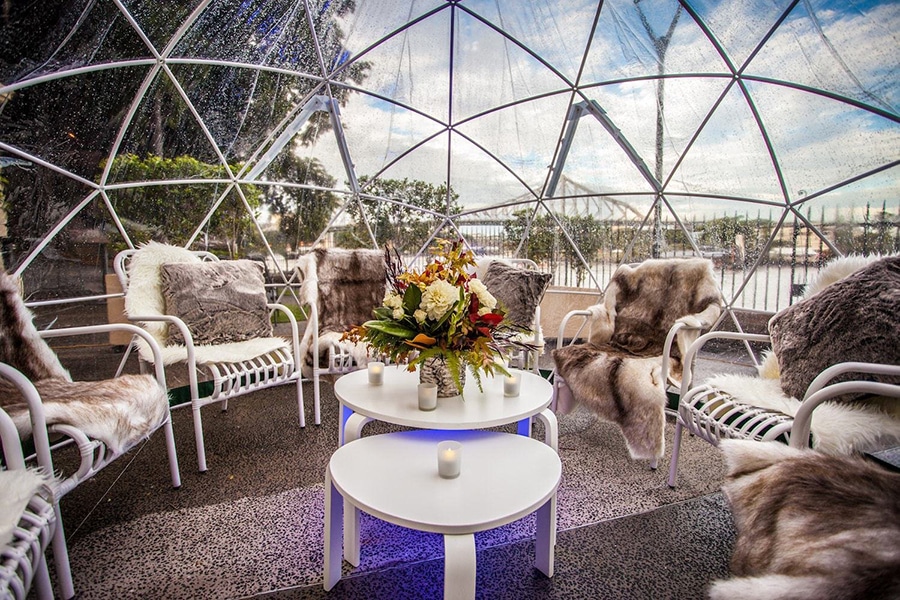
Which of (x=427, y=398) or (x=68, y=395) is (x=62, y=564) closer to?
(x=68, y=395)

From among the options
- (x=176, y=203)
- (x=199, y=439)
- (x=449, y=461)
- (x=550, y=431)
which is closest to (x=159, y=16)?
(x=176, y=203)

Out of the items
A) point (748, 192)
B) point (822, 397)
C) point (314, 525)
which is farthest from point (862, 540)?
point (748, 192)

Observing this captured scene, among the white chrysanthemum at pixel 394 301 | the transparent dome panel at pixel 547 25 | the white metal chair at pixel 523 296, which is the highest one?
the transparent dome panel at pixel 547 25

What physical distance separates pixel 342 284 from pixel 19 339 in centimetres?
224

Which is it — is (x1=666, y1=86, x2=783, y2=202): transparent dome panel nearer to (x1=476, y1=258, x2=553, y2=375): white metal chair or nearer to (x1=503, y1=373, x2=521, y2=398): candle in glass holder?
(x1=476, y1=258, x2=553, y2=375): white metal chair

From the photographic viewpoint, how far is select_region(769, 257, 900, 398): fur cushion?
5.76 feet

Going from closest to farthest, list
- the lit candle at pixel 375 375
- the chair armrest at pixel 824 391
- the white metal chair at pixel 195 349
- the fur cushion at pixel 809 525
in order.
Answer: the fur cushion at pixel 809 525 → the chair armrest at pixel 824 391 → the lit candle at pixel 375 375 → the white metal chair at pixel 195 349

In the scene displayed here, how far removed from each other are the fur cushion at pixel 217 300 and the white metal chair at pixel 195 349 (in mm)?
43

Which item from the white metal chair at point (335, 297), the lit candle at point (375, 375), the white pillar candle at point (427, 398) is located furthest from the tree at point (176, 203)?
the white pillar candle at point (427, 398)

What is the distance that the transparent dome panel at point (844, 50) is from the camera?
8.11ft

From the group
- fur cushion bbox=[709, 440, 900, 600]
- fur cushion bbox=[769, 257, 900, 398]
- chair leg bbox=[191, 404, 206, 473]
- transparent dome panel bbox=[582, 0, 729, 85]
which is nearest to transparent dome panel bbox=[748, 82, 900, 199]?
transparent dome panel bbox=[582, 0, 729, 85]

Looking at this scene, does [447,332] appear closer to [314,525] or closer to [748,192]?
[314,525]

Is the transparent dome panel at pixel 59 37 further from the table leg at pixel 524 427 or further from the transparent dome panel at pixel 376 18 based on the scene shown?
the table leg at pixel 524 427

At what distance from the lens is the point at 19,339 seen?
2006mm
